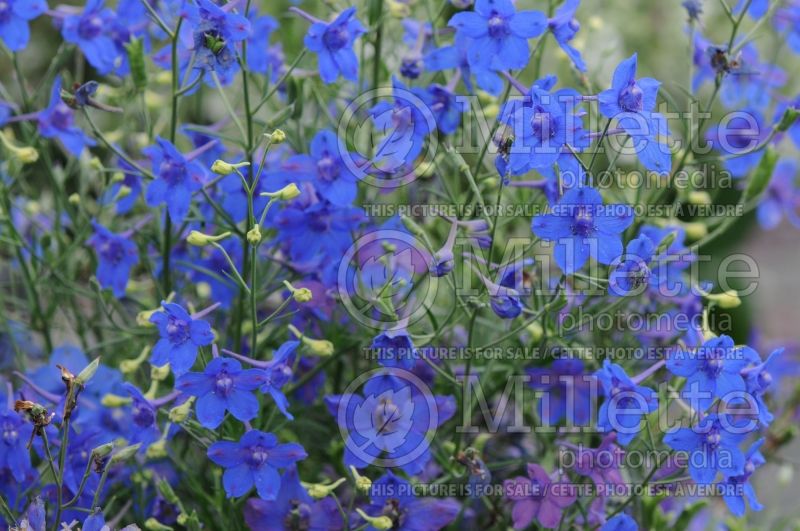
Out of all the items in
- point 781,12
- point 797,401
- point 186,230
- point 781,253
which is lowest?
point 781,253

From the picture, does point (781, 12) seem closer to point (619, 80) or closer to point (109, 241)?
point (619, 80)

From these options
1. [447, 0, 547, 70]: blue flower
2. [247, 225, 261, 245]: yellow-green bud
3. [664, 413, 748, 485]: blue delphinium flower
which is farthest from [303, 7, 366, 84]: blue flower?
[664, 413, 748, 485]: blue delphinium flower

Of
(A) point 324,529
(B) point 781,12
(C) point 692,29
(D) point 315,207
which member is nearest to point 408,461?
(A) point 324,529

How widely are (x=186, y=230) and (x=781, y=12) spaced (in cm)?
68

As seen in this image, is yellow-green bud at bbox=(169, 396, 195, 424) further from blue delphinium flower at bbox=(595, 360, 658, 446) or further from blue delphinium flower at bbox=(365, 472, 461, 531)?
blue delphinium flower at bbox=(595, 360, 658, 446)

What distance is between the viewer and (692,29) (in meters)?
1.01

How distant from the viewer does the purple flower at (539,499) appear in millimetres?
842

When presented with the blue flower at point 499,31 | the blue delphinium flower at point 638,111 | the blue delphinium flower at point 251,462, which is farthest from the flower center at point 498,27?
the blue delphinium flower at point 251,462

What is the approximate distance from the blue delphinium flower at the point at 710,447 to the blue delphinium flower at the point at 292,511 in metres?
0.29

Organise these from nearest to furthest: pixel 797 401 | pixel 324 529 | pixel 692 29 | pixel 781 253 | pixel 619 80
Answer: pixel 619 80 < pixel 324 529 < pixel 692 29 < pixel 797 401 < pixel 781 253

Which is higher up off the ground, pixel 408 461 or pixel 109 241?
pixel 109 241

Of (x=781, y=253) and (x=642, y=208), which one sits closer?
(x=642, y=208)

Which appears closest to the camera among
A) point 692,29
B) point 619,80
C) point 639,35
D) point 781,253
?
point 619,80

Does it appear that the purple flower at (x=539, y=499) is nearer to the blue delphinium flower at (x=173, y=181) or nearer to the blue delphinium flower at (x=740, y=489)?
the blue delphinium flower at (x=740, y=489)
